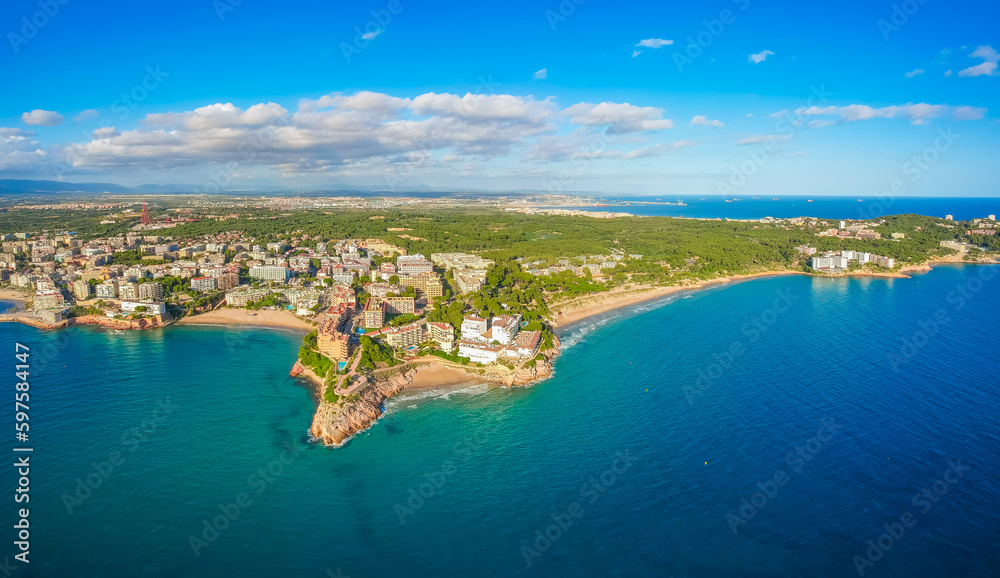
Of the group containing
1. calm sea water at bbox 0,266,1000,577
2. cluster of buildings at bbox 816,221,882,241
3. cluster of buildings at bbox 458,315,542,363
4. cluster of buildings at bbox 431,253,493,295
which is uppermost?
cluster of buildings at bbox 816,221,882,241

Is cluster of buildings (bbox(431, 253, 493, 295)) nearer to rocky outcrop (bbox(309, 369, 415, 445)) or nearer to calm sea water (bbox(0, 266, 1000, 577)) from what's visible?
calm sea water (bbox(0, 266, 1000, 577))

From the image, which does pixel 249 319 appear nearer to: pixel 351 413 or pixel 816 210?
pixel 351 413

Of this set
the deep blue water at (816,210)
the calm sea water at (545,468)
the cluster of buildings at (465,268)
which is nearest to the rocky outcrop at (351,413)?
the calm sea water at (545,468)

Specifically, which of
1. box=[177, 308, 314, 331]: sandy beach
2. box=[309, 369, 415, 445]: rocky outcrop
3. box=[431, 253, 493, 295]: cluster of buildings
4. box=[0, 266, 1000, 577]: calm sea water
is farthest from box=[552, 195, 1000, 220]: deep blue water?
box=[309, 369, 415, 445]: rocky outcrop

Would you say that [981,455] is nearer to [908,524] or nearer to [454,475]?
[908,524]

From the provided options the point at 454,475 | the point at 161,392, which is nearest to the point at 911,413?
the point at 454,475

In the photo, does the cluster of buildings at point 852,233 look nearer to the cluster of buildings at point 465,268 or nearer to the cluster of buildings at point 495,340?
the cluster of buildings at point 465,268

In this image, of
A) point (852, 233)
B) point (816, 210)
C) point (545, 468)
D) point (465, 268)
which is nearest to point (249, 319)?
point (465, 268)

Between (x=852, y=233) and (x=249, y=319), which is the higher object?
(x=852, y=233)
